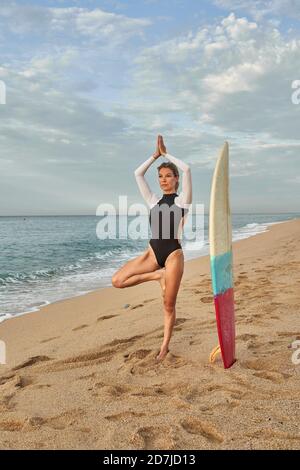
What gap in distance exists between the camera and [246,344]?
14.5ft

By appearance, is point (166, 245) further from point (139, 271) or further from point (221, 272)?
point (221, 272)

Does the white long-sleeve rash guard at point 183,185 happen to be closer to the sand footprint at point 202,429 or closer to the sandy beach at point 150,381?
the sandy beach at point 150,381

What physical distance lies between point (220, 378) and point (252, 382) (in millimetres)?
280

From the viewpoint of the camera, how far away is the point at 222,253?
388 centimetres

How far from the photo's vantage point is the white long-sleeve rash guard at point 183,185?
4.08 metres

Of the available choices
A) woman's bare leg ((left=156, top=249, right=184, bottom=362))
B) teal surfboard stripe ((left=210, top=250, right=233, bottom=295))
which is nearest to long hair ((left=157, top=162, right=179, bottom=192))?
woman's bare leg ((left=156, top=249, right=184, bottom=362))

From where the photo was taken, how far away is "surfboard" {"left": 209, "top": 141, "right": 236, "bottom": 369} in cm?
382

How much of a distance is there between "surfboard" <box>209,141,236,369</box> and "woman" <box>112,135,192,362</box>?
0.35m

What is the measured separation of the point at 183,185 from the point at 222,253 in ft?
2.53

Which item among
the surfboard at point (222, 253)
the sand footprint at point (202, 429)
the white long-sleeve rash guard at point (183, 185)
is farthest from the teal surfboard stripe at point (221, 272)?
the sand footprint at point (202, 429)

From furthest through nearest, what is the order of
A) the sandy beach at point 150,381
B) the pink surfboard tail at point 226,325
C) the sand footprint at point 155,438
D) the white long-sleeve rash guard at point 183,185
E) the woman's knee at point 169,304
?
1. the woman's knee at point 169,304
2. the white long-sleeve rash guard at point 183,185
3. the pink surfboard tail at point 226,325
4. the sandy beach at point 150,381
5. the sand footprint at point 155,438

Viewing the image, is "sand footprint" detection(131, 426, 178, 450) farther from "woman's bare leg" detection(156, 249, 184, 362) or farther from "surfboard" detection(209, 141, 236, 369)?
"woman's bare leg" detection(156, 249, 184, 362)

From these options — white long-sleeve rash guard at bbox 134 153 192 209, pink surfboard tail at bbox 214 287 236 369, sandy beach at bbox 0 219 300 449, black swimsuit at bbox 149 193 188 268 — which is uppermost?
white long-sleeve rash guard at bbox 134 153 192 209

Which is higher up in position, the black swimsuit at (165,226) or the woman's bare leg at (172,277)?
the black swimsuit at (165,226)
